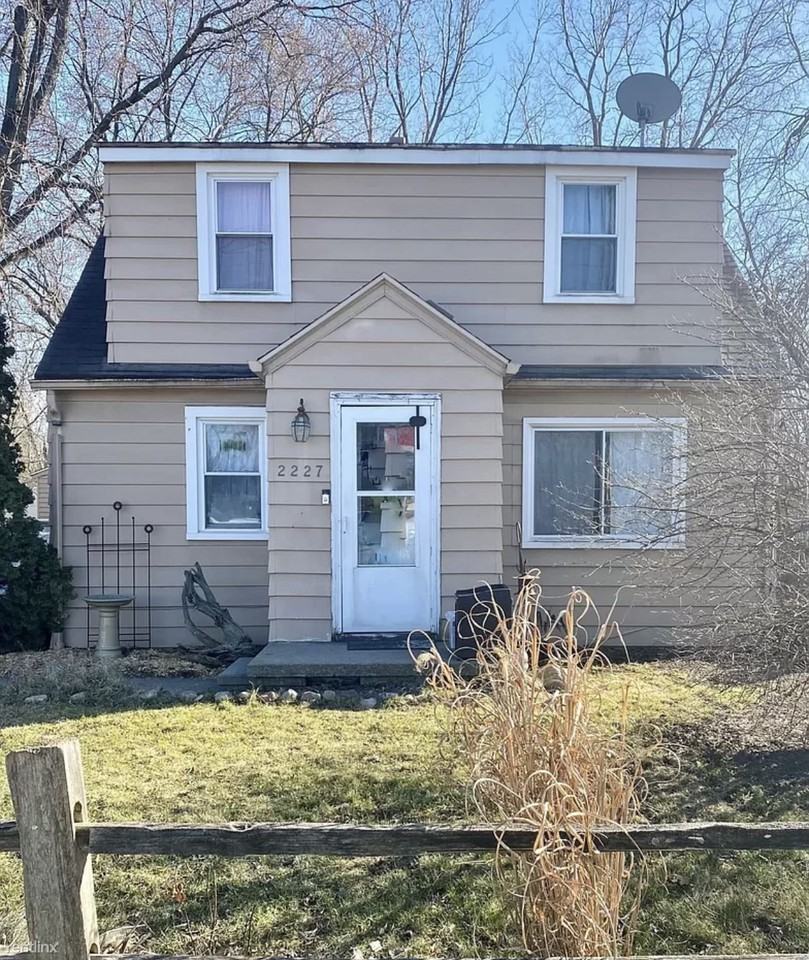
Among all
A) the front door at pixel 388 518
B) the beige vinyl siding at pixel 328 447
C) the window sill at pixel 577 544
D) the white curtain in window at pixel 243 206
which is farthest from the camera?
the white curtain in window at pixel 243 206

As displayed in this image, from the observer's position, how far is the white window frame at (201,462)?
819 cm

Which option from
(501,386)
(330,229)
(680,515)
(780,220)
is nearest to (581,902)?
(680,515)

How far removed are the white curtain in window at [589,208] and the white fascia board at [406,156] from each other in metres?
Result: 0.29

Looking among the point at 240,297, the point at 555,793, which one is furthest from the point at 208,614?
the point at 555,793

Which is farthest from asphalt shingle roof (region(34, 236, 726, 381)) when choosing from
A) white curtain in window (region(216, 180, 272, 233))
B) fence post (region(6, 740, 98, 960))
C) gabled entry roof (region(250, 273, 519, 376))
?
fence post (region(6, 740, 98, 960))

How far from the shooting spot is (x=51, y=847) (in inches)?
86.0

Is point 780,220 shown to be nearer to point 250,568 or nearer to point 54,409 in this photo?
point 250,568

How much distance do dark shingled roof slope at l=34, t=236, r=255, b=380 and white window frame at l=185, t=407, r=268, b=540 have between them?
1.34 ft

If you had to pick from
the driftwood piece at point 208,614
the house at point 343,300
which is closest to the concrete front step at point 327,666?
the driftwood piece at point 208,614

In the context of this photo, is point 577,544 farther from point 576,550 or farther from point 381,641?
point 381,641

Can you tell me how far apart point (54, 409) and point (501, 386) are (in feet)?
15.9

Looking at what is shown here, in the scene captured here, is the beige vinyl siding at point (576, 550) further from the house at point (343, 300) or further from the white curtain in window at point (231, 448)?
the white curtain in window at point (231, 448)

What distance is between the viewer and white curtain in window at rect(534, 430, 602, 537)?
8242 millimetres

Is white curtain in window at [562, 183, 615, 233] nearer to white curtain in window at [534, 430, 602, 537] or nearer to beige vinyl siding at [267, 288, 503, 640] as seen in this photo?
white curtain in window at [534, 430, 602, 537]
